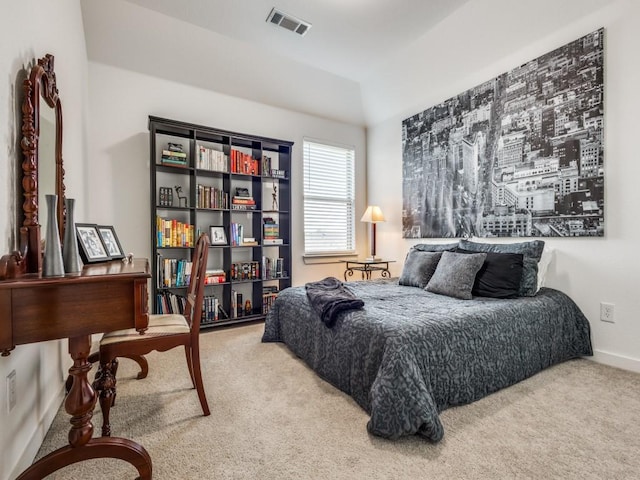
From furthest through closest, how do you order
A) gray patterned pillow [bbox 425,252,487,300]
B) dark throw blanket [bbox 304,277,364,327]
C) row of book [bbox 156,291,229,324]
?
row of book [bbox 156,291,229,324] → gray patterned pillow [bbox 425,252,487,300] → dark throw blanket [bbox 304,277,364,327]

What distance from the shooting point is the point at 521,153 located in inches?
110

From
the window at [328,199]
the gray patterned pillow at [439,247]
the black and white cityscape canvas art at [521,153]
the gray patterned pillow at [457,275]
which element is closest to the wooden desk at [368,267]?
the window at [328,199]

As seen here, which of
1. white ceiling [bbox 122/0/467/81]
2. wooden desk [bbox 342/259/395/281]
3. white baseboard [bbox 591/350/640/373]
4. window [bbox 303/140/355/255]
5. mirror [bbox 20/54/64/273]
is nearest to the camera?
mirror [bbox 20/54/64/273]

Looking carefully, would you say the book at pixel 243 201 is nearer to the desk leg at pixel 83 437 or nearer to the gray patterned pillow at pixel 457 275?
the gray patterned pillow at pixel 457 275

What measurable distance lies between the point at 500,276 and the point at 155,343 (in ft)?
7.95

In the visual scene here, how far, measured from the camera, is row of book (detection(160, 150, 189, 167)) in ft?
10.2

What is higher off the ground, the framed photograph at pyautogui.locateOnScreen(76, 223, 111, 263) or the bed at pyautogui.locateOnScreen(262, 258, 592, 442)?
the framed photograph at pyautogui.locateOnScreen(76, 223, 111, 263)

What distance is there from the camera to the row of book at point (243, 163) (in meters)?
3.46

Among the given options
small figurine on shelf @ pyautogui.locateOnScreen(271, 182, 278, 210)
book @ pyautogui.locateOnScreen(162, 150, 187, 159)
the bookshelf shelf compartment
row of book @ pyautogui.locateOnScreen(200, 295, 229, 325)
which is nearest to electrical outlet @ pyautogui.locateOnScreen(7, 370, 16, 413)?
the bookshelf shelf compartment

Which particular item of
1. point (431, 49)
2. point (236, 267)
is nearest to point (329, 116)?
point (431, 49)

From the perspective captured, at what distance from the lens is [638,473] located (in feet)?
4.12

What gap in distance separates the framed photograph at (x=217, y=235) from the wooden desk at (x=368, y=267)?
161 centimetres

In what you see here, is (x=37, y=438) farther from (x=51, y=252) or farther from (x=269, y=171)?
(x=269, y=171)

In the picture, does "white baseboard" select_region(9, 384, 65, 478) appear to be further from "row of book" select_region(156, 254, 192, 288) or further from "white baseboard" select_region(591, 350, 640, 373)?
"white baseboard" select_region(591, 350, 640, 373)
